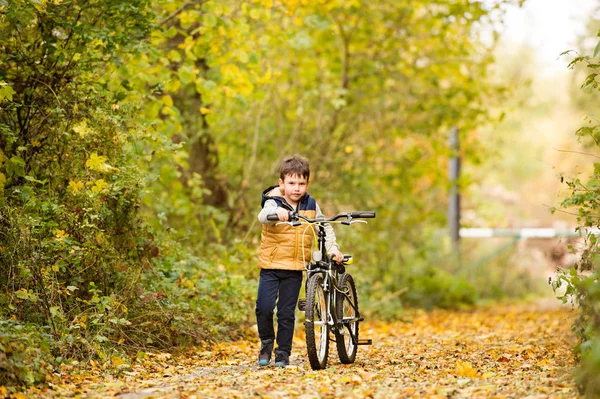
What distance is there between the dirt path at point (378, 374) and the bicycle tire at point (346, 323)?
0.14m

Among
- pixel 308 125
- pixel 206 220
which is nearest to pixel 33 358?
pixel 206 220

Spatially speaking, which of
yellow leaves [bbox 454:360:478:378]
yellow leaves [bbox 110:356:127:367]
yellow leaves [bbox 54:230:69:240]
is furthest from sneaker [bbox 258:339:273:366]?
yellow leaves [bbox 54:230:69:240]

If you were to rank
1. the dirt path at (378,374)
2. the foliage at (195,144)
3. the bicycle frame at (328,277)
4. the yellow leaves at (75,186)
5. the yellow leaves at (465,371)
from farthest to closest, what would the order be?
the yellow leaves at (75,186), the foliage at (195,144), the bicycle frame at (328,277), the yellow leaves at (465,371), the dirt path at (378,374)

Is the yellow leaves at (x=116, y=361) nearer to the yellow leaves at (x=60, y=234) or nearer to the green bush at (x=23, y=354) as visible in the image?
the green bush at (x=23, y=354)

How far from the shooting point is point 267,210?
7.18 metres

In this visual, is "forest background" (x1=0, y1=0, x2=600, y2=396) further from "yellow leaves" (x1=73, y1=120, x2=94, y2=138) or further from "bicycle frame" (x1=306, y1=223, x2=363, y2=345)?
"bicycle frame" (x1=306, y1=223, x2=363, y2=345)

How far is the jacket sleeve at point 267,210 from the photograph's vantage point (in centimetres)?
709

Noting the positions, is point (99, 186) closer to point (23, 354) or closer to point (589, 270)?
point (23, 354)

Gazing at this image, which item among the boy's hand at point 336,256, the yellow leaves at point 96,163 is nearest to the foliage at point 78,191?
the yellow leaves at point 96,163

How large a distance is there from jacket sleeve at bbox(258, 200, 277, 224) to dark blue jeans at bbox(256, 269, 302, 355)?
509 mm

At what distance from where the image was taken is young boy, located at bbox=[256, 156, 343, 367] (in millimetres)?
7312

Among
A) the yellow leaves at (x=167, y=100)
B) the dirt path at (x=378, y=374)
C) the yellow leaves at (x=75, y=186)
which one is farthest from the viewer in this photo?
the yellow leaves at (x=167, y=100)

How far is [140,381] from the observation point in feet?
21.6

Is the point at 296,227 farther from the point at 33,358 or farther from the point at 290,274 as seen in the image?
the point at 33,358
